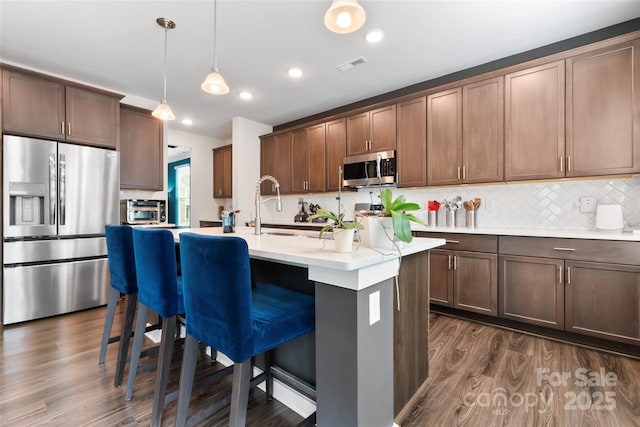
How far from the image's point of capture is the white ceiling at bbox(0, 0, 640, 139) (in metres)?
2.22

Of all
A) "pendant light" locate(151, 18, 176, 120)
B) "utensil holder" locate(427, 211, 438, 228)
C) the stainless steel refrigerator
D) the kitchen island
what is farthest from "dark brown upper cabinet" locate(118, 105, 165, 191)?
"utensil holder" locate(427, 211, 438, 228)

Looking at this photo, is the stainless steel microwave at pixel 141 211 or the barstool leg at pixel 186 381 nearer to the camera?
the barstool leg at pixel 186 381

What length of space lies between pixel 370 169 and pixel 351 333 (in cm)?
294

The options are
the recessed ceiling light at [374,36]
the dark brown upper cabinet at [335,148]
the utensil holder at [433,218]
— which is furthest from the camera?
the dark brown upper cabinet at [335,148]

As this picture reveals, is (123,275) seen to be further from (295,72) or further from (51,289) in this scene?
(295,72)

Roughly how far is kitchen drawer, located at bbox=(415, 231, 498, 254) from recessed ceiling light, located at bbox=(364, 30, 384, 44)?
199 cm

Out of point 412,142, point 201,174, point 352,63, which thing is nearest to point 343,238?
point 352,63

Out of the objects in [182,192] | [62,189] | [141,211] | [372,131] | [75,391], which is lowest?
[75,391]

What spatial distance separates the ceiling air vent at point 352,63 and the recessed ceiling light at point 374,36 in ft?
1.09

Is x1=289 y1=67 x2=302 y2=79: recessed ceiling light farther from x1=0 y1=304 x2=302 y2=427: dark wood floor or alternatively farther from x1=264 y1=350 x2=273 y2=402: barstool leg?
x1=0 y1=304 x2=302 y2=427: dark wood floor

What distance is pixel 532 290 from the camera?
2.49m

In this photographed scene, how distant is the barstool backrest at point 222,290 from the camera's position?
1024mm

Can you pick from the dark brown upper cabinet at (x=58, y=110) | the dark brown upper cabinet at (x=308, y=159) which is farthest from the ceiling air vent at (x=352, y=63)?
the dark brown upper cabinet at (x=58, y=110)

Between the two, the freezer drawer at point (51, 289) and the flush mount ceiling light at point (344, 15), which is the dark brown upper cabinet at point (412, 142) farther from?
the freezer drawer at point (51, 289)
